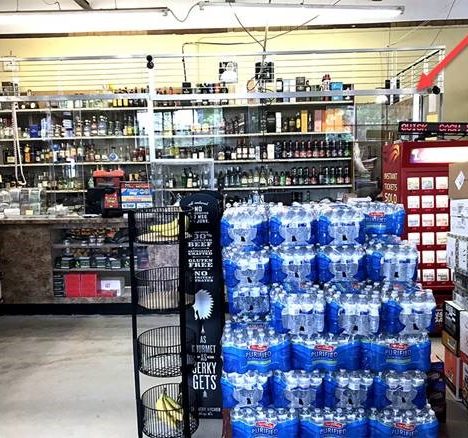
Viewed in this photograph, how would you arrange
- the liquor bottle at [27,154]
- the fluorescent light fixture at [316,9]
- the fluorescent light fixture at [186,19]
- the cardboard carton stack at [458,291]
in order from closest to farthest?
the cardboard carton stack at [458,291] → the fluorescent light fixture at [316,9] → the fluorescent light fixture at [186,19] → the liquor bottle at [27,154]

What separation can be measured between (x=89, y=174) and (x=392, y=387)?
6888 mm

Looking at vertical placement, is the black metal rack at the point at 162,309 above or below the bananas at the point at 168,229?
below

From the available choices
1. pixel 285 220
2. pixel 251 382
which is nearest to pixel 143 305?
pixel 251 382

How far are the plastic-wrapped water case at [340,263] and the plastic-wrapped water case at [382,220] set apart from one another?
205mm

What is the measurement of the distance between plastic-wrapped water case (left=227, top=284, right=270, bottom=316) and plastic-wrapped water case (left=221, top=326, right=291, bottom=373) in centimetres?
19

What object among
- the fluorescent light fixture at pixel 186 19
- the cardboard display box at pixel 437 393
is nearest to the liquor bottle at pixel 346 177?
the fluorescent light fixture at pixel 186 19

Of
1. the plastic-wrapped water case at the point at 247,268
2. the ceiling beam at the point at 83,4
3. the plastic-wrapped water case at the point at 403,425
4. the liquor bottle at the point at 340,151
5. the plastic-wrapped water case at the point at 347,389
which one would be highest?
the ceiling beam at the point at 83,4

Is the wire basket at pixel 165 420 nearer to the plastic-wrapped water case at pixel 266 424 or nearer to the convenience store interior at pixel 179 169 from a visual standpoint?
the convenience store interior at pixel 179 169

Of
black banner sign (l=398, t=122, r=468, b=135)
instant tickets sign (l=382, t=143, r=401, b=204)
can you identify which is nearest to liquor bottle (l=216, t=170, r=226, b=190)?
instant tickets sign (l=382, t=143, r=401, b=204)

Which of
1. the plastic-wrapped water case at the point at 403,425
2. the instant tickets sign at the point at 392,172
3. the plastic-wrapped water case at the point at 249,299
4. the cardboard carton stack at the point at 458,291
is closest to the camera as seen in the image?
the plastic-wrapped water case at the point at 403,425

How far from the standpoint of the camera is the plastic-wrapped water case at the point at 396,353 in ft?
9.93

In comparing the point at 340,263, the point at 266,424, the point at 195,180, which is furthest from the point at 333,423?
the point at 195,180

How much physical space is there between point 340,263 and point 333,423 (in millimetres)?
910

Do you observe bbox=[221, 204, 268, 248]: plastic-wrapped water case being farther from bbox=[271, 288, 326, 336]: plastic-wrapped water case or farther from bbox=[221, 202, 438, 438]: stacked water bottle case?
bbox=[271, 288, 326, 336]: plastic-wrapped water case
